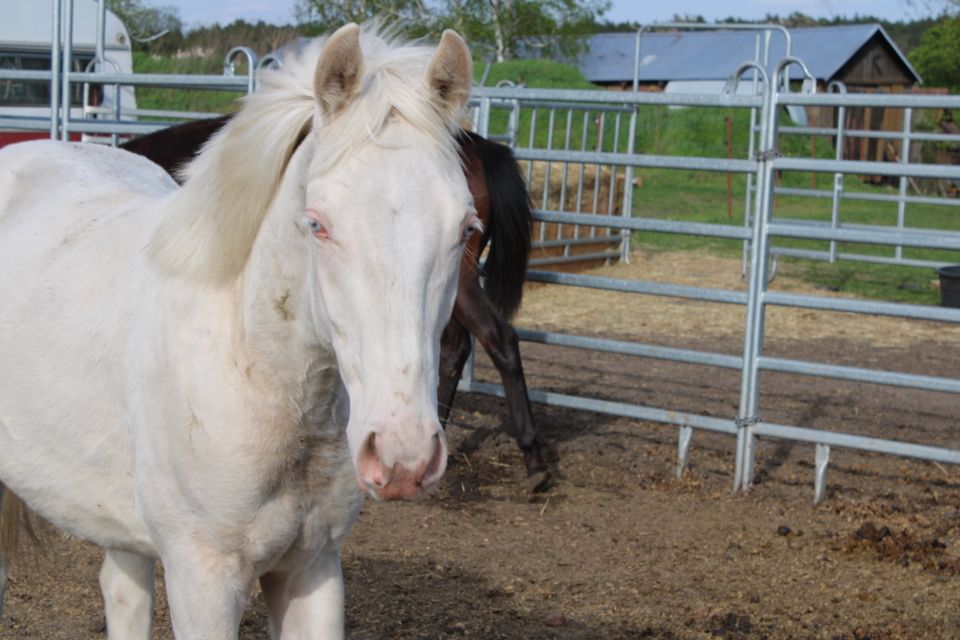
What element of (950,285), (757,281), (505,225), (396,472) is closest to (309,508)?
(396,472)

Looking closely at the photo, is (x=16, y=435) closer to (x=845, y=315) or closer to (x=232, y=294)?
(x=232, y=294)

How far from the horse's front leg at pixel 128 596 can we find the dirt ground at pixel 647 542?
0.68 m

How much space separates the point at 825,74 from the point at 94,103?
97.6 ft

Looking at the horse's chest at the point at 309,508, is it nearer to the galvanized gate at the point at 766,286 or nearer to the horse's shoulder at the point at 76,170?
the horse's shoulder at the point at 76,170

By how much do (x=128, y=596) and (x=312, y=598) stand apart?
2.42ft

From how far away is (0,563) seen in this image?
10.3 ft

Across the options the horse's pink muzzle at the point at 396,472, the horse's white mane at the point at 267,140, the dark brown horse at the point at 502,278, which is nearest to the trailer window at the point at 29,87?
the dark brown horse at the point at 502,278

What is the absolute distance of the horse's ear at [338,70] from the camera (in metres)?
Result: 1.92

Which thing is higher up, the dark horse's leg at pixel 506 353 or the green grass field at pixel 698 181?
the green grass field at pixel 698 181

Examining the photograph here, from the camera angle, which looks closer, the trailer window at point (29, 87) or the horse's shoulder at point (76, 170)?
the horse's shoulder at point (76, 170)

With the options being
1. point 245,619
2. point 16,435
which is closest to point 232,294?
point 16,435

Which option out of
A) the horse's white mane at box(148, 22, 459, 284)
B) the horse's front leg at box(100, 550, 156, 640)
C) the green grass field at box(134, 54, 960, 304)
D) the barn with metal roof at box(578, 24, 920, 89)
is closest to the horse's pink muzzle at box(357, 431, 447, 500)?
the horse's white mane at box(148, 22, 459, 284)

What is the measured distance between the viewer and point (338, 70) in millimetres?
1954

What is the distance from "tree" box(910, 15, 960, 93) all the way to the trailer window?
27925mm
